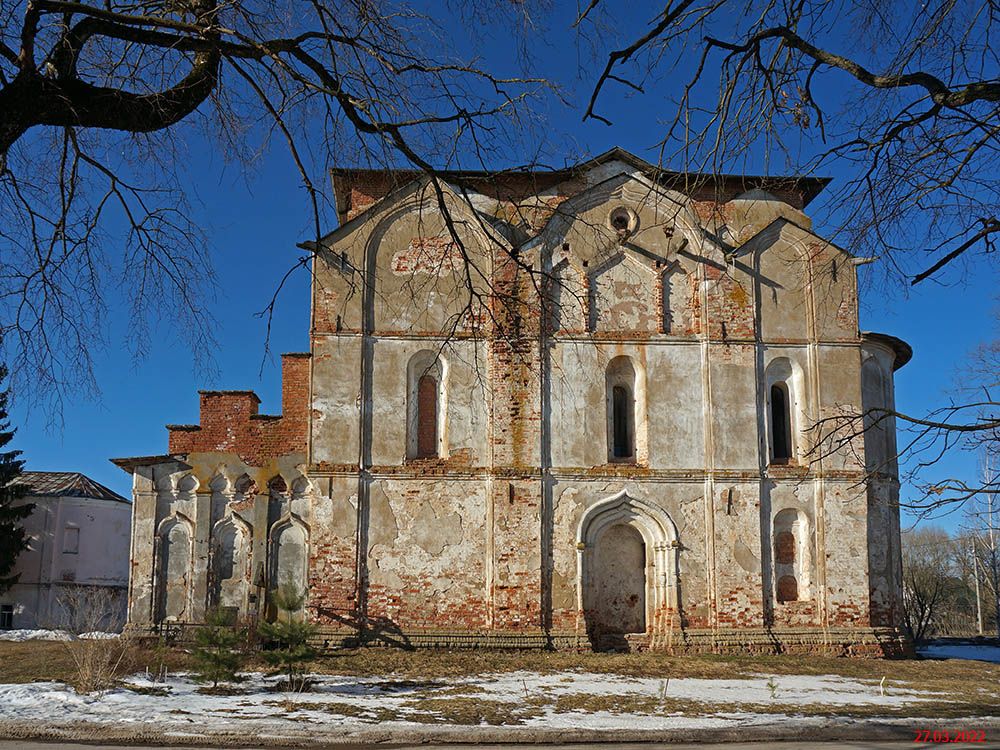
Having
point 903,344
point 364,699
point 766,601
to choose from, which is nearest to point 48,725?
point 364,699

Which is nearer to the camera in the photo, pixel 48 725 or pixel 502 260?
pixel 48 725

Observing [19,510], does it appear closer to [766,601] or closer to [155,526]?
[155,526]

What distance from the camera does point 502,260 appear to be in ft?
62.4

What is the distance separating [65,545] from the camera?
37.8 metres

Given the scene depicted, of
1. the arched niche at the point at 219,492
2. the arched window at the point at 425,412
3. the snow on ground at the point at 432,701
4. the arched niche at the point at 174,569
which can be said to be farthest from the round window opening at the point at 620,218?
the arched niche at the point at 174,569

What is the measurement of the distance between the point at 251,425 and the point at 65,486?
2318cm

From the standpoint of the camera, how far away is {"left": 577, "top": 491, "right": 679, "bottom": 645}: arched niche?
1873 centimetres

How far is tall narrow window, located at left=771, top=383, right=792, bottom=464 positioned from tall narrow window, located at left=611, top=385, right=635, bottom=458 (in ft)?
9.85

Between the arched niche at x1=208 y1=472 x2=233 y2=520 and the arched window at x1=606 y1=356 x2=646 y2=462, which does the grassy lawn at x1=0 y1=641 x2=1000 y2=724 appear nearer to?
the arched niche at x1=208 y1=472 x2=233 y2=520

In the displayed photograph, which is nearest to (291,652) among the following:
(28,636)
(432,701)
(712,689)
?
(432,701)

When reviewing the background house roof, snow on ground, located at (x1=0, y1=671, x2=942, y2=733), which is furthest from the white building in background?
snow on ground, located at (x1=0, y1=671, x2=942, y2=733)

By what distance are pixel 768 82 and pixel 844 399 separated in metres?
15.0

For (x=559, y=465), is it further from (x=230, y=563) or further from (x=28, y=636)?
(x=28, y=636)

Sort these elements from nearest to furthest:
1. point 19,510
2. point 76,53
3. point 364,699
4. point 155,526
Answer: point 76,53 < point 364,699 < point 155,526 < point 19,510
